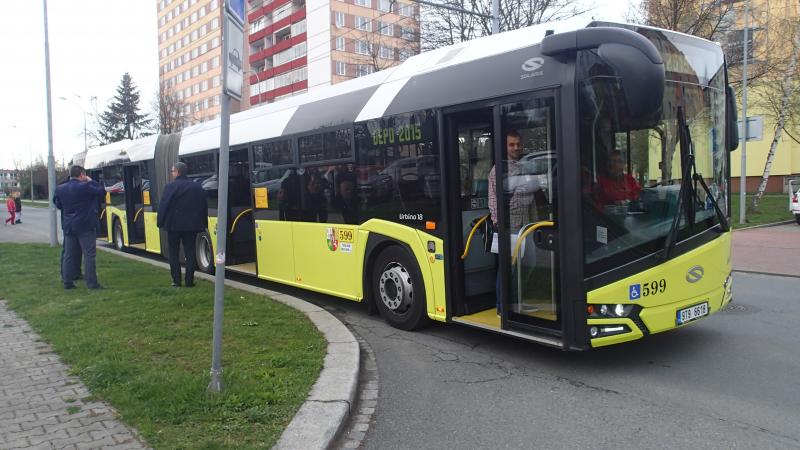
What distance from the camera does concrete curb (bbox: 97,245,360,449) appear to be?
12.0 feet

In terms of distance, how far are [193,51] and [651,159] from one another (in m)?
91.5

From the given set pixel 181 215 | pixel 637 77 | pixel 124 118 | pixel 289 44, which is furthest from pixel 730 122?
pixel 124 118

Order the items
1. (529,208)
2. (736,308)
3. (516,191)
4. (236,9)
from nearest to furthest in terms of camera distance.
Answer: (236,9) → (529,208) → (516,191) → (736,308)

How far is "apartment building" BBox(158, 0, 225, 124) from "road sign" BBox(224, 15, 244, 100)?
251ft

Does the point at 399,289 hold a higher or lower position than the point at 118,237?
lower

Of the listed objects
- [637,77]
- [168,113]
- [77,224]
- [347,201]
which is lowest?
[77,224]

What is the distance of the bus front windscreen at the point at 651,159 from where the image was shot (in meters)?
4.68

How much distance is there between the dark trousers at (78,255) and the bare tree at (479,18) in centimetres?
1708

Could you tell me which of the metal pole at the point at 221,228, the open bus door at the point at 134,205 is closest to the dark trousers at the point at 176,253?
the metal pole at the point at 221,228

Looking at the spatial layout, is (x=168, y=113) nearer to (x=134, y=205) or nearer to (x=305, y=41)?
(x=305, y=41)

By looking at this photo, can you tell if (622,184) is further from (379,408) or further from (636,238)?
(379,408)

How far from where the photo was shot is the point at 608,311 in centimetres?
472

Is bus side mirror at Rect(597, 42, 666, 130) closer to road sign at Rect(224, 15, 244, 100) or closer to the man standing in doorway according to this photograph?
the man standing in doorway

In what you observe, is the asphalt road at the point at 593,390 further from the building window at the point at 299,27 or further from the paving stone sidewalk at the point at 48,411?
the building window at the point at 299,27
